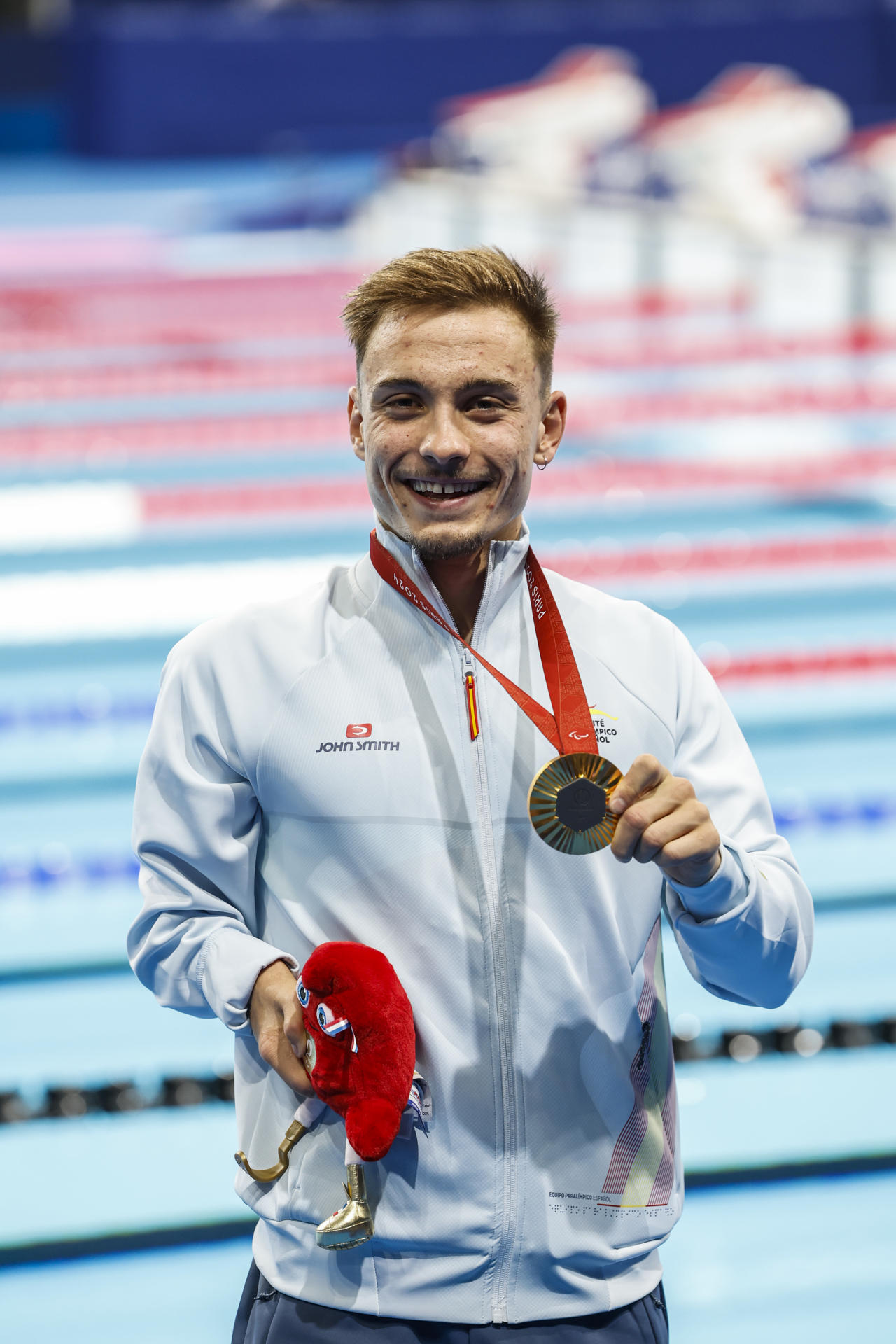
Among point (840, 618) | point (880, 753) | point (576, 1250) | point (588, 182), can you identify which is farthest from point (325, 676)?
point (588, 182)

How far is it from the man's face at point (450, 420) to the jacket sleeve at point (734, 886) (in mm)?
243

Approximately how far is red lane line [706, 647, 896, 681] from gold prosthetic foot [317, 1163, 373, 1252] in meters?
3.64

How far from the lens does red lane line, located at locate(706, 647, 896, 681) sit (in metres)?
4.78

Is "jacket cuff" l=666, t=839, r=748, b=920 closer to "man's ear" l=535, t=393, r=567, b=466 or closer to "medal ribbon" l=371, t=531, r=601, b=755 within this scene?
"medal ribbon" l=371, t=531, r=601, b=755

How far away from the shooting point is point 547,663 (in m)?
1.32

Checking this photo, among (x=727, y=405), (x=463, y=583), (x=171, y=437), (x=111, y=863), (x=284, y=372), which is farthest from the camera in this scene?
(x=284, y=372)

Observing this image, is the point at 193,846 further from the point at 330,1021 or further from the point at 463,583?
the point at 463,583

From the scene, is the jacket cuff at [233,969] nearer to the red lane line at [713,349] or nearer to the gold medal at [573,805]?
the gold medal at [573,805]

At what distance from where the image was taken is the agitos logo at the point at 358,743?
1290 millimetres

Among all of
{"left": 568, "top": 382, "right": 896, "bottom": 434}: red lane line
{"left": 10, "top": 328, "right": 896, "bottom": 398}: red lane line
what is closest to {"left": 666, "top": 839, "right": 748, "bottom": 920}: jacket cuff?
{"left": 568, "top": 382, "right": 896, "bottom": 434}: red lane line

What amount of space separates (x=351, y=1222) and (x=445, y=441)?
0.62 metres

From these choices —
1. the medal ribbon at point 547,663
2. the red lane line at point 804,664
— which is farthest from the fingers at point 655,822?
the red lane line at point 804,664

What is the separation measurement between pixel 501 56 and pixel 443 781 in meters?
19.5

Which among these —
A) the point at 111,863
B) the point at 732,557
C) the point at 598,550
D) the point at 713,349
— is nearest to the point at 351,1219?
the point at 111,863
